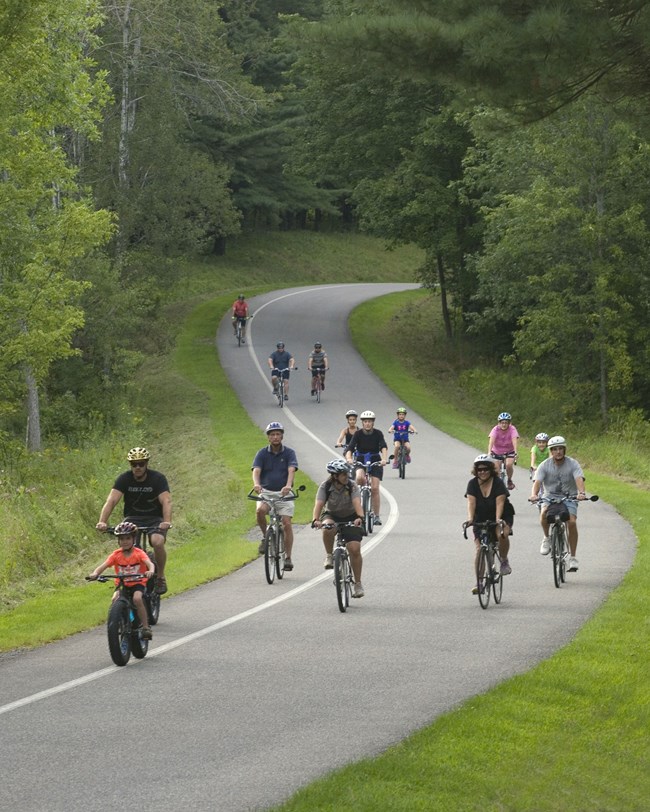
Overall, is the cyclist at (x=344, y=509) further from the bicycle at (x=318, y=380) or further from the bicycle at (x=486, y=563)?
the bicycle at (x=318, y=380)

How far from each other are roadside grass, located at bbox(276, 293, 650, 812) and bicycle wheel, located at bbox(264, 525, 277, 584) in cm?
504

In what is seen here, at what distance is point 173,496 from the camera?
95.4 ft

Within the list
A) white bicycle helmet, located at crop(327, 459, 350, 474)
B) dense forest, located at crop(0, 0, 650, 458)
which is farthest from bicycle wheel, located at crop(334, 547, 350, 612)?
dense forest, located at crop(0, 0, 650, 458)

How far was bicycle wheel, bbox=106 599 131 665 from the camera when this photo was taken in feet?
38.3

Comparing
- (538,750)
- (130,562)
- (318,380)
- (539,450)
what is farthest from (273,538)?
(318,380)

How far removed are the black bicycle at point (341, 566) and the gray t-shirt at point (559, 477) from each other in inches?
124

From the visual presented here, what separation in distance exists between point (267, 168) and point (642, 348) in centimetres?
4078

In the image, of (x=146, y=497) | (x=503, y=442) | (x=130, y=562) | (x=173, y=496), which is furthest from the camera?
(x=173, y=496)

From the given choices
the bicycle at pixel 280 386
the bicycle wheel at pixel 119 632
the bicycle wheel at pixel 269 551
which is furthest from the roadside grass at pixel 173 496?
the bicycle wheel at pixel 119 632

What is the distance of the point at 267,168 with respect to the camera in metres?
76.9

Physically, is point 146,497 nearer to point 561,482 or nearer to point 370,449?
point 561,482

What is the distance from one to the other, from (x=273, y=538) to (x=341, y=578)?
2449 mm

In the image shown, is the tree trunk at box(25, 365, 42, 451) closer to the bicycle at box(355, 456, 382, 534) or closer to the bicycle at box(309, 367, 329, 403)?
the bicycle at box(309, 367, 329, 403)

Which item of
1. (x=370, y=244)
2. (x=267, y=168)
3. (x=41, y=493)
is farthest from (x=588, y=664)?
(x=370, y=244)
